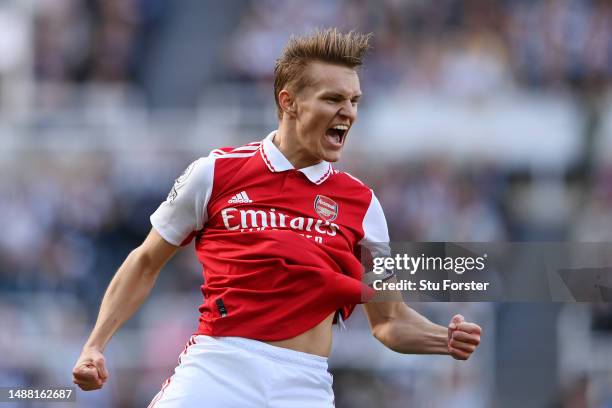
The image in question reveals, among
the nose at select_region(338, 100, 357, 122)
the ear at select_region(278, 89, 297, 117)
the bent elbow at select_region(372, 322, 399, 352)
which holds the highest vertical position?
the ear at select_region(278, 89, 297, 117)

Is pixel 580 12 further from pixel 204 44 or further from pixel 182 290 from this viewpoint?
pixel 182 290

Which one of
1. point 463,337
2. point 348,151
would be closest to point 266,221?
point 463,337

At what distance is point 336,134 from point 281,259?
24.6 inches

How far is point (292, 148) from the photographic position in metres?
5.50

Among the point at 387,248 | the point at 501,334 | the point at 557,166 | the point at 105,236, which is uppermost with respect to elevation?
the point at 557,166

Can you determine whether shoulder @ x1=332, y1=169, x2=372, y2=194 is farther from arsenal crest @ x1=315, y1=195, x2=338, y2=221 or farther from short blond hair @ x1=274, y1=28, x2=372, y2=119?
short blond hair @ x1=274, y1=28, x2=372, y2=119

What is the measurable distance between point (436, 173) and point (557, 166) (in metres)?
1.39

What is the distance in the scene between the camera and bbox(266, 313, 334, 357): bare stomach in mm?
5168

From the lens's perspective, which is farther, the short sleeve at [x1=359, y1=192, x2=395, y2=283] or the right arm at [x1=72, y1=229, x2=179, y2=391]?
the short sleeve at [x1=359, y1=192, x2=395, y2=283]

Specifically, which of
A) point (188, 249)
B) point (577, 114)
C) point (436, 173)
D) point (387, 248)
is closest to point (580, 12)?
point (577, 114)

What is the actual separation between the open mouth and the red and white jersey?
17 centimetres

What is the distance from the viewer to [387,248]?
552cm

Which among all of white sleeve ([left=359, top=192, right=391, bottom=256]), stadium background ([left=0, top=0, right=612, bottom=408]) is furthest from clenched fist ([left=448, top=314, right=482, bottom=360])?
stadium background ([left=0, top=0, right=612, bottom=408])

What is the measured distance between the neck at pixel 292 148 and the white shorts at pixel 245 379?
834 millimetres
